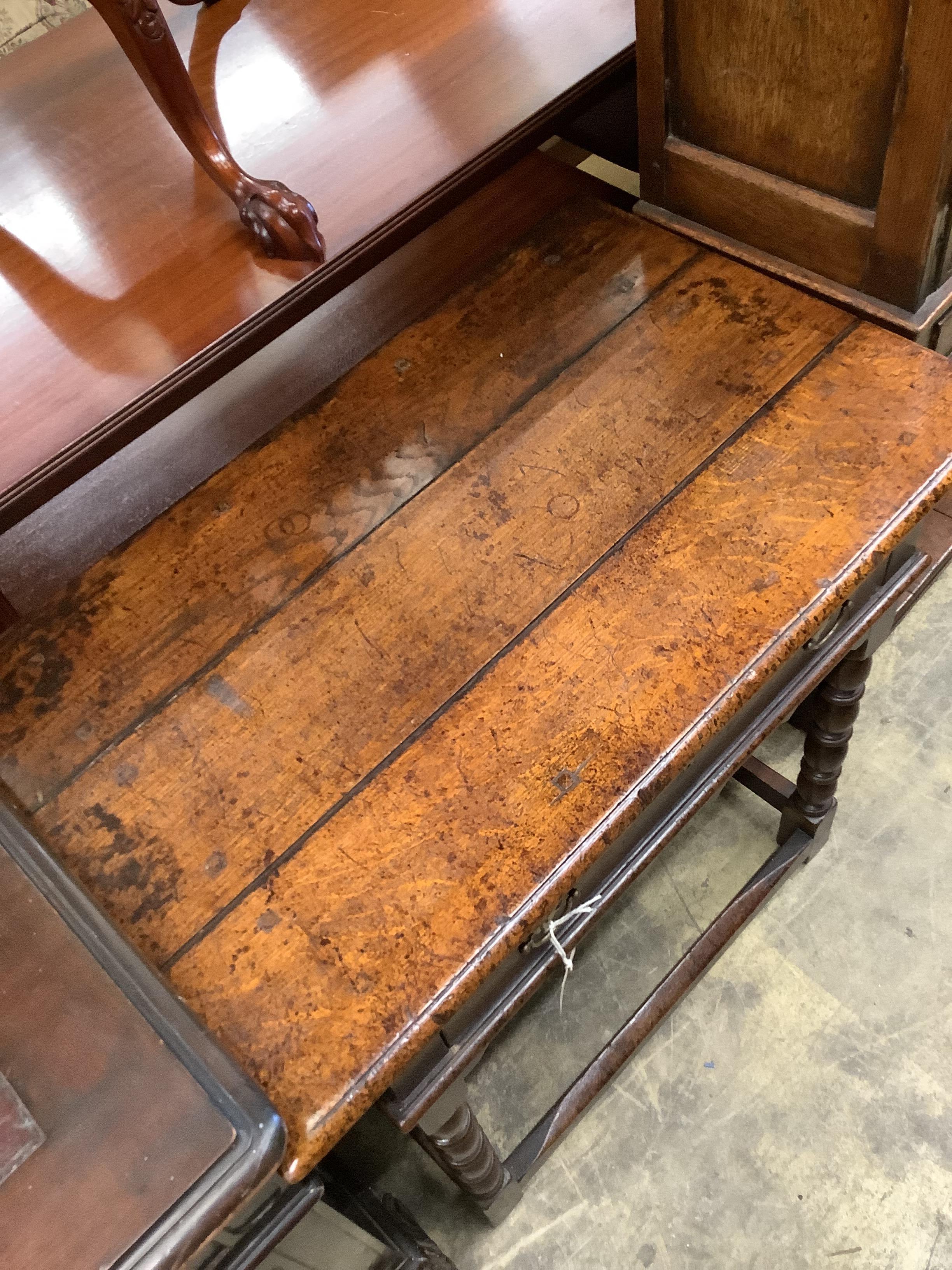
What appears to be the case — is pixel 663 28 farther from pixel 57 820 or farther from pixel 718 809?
pixel 718 809

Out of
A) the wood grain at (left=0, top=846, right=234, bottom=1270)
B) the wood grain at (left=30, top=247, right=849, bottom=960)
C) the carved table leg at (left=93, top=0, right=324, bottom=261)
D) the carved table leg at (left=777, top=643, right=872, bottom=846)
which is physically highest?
the carved table leg at (left=93, top=0, right=324, bottom=261)

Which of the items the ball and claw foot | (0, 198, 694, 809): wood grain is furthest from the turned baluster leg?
the ball and claw foot

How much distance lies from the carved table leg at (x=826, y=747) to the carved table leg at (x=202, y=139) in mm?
653

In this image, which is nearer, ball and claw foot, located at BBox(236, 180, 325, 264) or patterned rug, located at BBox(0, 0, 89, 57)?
ball and claw foot, located at BBox(236, 180, 325, 264)

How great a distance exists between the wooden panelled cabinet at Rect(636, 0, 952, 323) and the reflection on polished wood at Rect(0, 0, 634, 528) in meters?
0.16

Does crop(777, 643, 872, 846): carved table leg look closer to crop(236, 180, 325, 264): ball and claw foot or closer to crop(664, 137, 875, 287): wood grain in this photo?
crop(664, 137, 875, 287): wood grain

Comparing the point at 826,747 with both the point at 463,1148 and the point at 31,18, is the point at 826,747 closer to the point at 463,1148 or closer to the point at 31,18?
the point at 463,1148

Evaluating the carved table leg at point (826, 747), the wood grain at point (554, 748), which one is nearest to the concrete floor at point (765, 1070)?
the carved table leg at point (826, 747)

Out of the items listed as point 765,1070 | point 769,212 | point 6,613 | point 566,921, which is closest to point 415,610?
point 566,921

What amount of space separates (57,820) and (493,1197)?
2.06 feet

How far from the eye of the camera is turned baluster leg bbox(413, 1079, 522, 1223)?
0.72m

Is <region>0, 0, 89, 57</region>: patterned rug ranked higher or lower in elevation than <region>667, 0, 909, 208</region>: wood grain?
higher

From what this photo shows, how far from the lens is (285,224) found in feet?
2.84

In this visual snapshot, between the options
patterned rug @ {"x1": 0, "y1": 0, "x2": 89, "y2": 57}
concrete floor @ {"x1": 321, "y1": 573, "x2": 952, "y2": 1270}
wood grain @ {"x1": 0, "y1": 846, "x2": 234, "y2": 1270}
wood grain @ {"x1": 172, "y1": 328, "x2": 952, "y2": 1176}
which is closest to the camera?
wood grain @ {"x1": 0, "y1": 846, "x2": 234, "y2": 1270}
